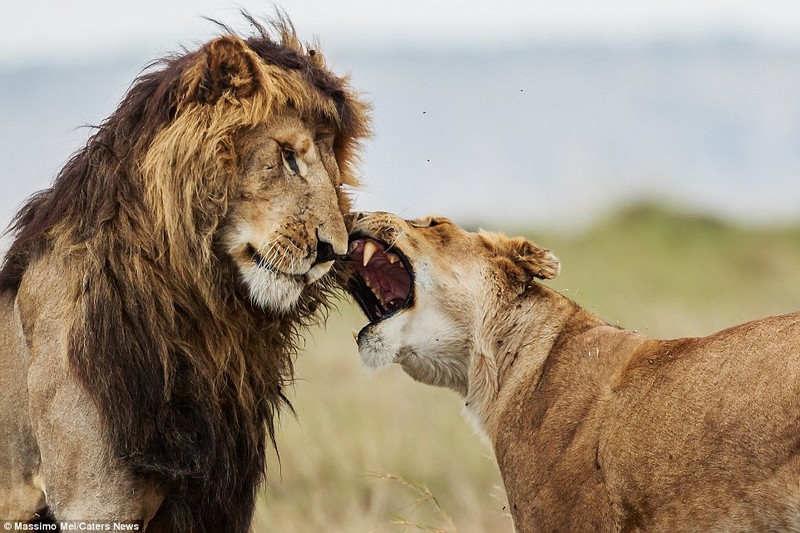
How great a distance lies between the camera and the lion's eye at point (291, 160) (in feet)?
14.1

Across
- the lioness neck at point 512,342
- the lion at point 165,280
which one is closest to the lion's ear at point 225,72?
the lion at point 165,280

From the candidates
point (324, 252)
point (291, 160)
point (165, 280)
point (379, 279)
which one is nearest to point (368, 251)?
point (379, 279)

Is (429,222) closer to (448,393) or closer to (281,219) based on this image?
(281,219)

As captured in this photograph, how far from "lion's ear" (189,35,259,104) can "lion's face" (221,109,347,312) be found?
160 millimetres

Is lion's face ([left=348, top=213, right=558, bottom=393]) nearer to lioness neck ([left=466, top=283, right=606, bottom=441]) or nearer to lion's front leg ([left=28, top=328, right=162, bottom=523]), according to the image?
lioness neck ([left=466, top=283, right=606, bottom=441])

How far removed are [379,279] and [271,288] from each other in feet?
3.03

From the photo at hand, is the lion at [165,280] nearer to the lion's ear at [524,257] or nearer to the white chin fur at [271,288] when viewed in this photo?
the white chin fur at [271,288]

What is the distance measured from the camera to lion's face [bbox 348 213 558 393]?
4.91 meters

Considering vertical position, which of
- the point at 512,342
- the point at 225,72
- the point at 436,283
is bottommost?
the point at 512,342

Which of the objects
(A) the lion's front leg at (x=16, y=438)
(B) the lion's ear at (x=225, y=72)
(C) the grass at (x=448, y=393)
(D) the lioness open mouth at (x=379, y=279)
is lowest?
(C) the grass at (x=448, y=393)

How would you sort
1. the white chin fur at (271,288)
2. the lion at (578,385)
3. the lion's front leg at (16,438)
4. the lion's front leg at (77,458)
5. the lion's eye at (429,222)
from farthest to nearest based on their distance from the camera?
the lion's eye at (429,222)
the lion's front leg at (16,438)
the white chin fur at (271,288)
the lion's front leg at (77,458)
the lion at (578,385)

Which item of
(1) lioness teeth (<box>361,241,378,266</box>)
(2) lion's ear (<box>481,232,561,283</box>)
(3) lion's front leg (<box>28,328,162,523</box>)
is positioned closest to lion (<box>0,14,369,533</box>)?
(3) lion's front leg (<box>28,328,162,523</box>)

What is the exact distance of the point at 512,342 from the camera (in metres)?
4.95

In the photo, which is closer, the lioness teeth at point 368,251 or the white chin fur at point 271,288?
the white chin fur at point 271,288
